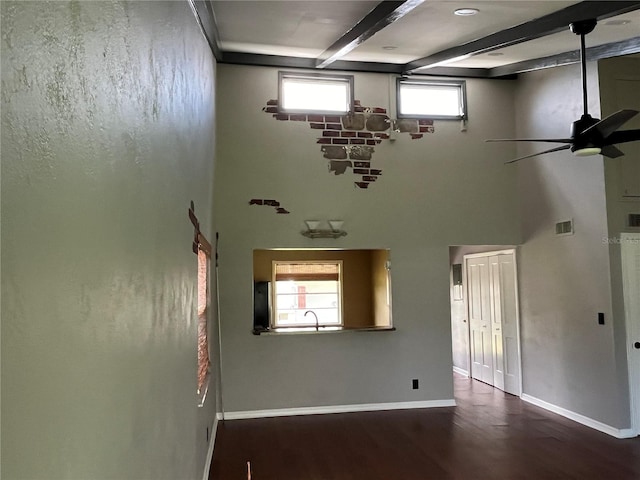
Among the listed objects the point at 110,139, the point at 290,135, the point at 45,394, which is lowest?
the point at 45,394

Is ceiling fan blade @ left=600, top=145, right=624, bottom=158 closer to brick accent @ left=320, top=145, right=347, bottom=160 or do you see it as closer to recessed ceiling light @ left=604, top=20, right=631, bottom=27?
recessed ceiling light @ left=604, top=20, right=631, bottom=27

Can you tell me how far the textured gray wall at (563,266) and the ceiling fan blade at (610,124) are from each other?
1608 millimetres

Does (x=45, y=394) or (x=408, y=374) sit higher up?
(x=45, y=394)

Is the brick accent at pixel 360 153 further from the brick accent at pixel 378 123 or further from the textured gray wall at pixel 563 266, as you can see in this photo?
the textured gray wall at pixel 563 266

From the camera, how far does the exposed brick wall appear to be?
20.2 feet

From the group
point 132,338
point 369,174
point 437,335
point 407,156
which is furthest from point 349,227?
point 132,338

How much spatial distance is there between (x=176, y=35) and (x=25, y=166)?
2035mm

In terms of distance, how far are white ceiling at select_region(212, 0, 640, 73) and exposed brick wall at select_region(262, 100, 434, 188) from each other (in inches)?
27.3

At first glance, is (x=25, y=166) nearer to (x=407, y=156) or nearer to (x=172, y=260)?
(x=172, y=260)

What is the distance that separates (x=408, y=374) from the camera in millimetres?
6195

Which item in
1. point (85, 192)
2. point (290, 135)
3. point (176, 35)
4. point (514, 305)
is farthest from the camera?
point (514, 305)

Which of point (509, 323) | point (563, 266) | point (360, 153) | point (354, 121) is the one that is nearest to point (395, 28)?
point (354, 121)

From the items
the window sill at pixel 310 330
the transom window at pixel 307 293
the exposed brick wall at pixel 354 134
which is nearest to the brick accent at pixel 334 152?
the exposed brick wall at pixel 354 134

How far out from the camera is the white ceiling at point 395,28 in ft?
14.0
